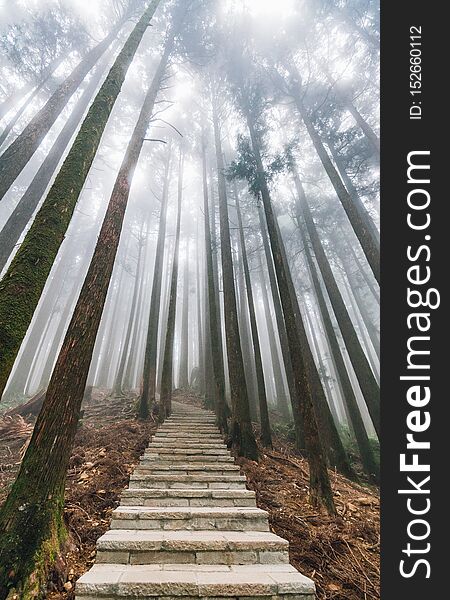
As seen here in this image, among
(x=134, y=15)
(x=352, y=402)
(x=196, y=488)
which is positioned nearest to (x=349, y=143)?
(x=352, y=402)

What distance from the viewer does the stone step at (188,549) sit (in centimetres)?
260

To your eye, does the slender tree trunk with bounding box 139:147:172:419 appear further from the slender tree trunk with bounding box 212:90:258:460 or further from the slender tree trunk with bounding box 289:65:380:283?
the slender tree trunk with bounding box 289:65:380:283

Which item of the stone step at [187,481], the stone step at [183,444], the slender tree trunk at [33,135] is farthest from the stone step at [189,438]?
the slender tree trunk at [33,135]

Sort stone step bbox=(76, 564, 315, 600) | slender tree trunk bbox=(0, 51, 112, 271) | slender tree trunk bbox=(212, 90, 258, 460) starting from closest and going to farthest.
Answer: stone step bbox=(76, 564, 315, 600) < slender tree trunk bbox=(212, 90, 258, 460) < slender tree trunk bbox=(0, 51, 112, 271)

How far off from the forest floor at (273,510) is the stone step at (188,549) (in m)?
0.24

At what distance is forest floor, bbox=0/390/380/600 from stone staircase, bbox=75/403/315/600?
263mm

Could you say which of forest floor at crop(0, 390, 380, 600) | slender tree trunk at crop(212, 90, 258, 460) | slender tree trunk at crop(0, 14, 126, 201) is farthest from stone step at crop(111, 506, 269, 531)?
slender tree trunk at crop(0, 14, 126, 201)

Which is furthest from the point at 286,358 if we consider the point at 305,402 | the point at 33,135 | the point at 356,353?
the point at 33,135

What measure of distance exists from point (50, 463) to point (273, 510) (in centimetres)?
308

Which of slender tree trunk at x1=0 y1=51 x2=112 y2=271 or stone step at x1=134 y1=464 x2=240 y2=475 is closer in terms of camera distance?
stone step at x1=134 y1=464 x2=240 y2=475

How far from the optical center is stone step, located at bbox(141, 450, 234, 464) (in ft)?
17.1

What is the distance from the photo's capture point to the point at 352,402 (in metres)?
8.61

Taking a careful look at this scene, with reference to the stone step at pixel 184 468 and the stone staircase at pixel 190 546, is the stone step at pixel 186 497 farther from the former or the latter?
the stone step at pixel 184 468

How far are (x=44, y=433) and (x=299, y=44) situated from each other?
14310 millimetres
